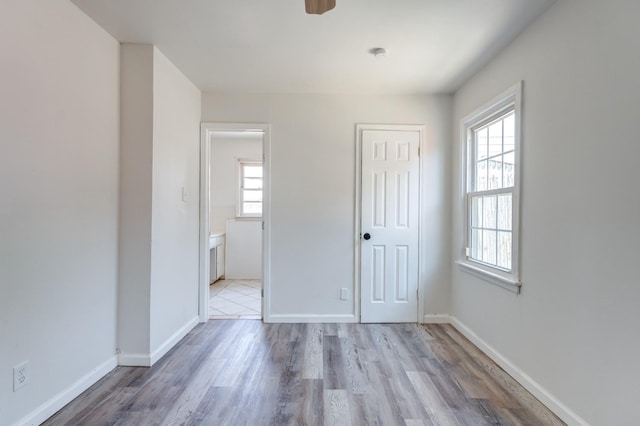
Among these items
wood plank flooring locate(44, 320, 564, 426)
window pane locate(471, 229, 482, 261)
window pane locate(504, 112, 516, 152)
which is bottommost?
wood plank flooring locate(44, 320, 564, 426)

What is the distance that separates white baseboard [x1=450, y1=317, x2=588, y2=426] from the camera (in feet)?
5.98

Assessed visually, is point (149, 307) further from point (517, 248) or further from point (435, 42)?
point (435, 42)

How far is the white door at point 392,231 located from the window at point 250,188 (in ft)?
9.19

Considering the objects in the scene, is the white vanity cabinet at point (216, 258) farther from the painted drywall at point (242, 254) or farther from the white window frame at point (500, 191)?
the white window frame at point (500, 191)

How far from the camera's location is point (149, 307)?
2.46 metres

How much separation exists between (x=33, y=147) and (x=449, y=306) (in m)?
3.69

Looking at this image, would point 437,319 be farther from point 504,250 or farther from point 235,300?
point 235,300

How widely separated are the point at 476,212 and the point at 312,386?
84.3 inches

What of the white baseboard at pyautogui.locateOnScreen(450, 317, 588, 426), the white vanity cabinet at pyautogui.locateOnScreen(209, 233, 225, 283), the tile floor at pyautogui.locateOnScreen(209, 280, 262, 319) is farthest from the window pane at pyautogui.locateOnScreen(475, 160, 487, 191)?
the white vanity cabinet at pyautogui.locateOnScreen(209, 233, 225, 283)

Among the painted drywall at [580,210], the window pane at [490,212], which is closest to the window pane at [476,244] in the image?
the window pane at [490,212]

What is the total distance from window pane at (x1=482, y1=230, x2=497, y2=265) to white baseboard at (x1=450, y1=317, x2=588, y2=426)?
70 cm

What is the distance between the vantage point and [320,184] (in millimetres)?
3469

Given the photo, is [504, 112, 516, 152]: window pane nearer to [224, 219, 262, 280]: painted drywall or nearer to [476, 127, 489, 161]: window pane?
[476, 127, 489, 161]: window pane

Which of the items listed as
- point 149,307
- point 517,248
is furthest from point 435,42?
point 149,307
